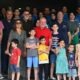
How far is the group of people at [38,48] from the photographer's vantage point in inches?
516

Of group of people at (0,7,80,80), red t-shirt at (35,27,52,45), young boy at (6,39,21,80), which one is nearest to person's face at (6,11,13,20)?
group of people at (0,7,80,80)

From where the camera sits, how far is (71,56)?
44.0 ft

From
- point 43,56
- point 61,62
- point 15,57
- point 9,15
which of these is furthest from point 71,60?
point 9,15

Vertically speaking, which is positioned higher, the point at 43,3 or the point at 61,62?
the point at 43,3

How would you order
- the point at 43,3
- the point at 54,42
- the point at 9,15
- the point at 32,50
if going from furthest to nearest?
the point at 43,3
the point at 9,15
the point at 54,42
the point at 32,50

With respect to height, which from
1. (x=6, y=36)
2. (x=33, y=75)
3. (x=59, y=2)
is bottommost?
(x=33, y=75)

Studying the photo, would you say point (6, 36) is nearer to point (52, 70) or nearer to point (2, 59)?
point (2, 59)

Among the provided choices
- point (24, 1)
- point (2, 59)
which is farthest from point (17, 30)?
point (24, 1)

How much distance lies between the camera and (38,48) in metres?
13.1

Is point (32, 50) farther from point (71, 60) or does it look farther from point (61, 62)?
point (71, 60)

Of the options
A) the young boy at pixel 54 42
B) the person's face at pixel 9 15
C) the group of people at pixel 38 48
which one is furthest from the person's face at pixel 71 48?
the person's face at pixel 9 15

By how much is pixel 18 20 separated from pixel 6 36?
0.69 m

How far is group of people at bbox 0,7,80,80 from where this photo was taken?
13.1m

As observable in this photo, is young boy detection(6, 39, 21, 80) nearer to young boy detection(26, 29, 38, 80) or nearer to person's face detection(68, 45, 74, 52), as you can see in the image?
young boy detection(26, 29, 38, 80)
